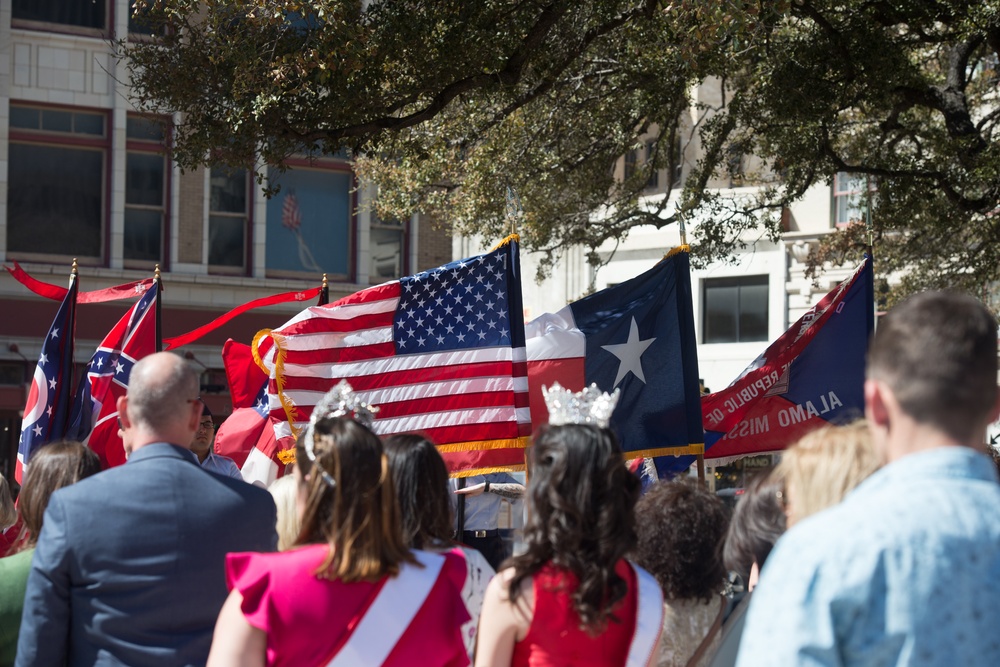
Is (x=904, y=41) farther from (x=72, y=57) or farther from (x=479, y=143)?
(x=72, y=57)

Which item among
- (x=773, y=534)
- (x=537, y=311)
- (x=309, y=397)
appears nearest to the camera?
(x=773, y=534)

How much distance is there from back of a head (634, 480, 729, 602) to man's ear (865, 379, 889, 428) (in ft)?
6.69

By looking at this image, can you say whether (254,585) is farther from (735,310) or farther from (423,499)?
(735,310)

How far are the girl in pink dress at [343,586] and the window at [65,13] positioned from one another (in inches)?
703

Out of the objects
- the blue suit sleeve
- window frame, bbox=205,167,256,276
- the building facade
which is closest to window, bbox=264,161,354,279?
the building facade

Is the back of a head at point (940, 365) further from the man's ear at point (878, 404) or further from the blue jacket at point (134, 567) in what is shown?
the blue jacket at point (134, 567)

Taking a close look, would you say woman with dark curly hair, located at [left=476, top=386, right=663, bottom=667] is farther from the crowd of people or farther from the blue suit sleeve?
the blue suit sleeve

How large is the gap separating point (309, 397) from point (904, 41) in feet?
22.9

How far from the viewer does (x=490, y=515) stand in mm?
9984

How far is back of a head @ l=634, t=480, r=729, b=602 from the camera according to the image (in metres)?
4.04

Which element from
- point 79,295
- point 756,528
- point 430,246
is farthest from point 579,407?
point 430,246

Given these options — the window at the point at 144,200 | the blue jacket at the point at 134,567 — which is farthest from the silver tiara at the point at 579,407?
the window at the point at 144,200

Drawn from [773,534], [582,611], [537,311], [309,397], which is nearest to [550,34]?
[309,397]

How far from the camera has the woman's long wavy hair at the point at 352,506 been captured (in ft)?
10.3
